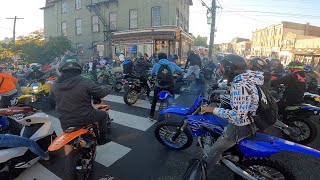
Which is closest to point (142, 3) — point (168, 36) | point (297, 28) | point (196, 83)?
point (168, 36)

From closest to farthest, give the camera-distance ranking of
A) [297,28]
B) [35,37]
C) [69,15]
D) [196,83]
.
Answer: [196,83], [35,37], [69,15], [297,28]

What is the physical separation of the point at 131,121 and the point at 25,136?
9.78ft

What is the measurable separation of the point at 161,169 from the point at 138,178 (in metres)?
0.49

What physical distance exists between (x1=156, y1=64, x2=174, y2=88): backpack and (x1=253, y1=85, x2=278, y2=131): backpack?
3369mm

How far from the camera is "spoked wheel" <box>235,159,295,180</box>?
289 centimetres

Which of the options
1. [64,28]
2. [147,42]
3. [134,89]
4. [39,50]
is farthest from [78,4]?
[134,89]

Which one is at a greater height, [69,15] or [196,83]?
[69,15]

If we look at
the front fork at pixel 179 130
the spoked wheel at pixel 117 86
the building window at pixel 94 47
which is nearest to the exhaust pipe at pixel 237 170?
the front fork at pixel 179 130

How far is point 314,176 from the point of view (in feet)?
12.3

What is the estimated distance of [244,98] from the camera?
2.64 m

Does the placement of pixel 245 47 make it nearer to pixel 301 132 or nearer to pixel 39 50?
pixel 39 50

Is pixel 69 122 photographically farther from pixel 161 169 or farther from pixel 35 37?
pixel 35 37

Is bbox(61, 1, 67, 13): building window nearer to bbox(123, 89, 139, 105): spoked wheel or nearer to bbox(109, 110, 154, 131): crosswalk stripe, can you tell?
bbox(123, 89, 139, 105): spoked wheel

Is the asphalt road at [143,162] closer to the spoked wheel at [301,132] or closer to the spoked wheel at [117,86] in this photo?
the spoked wheel at [301,132]
